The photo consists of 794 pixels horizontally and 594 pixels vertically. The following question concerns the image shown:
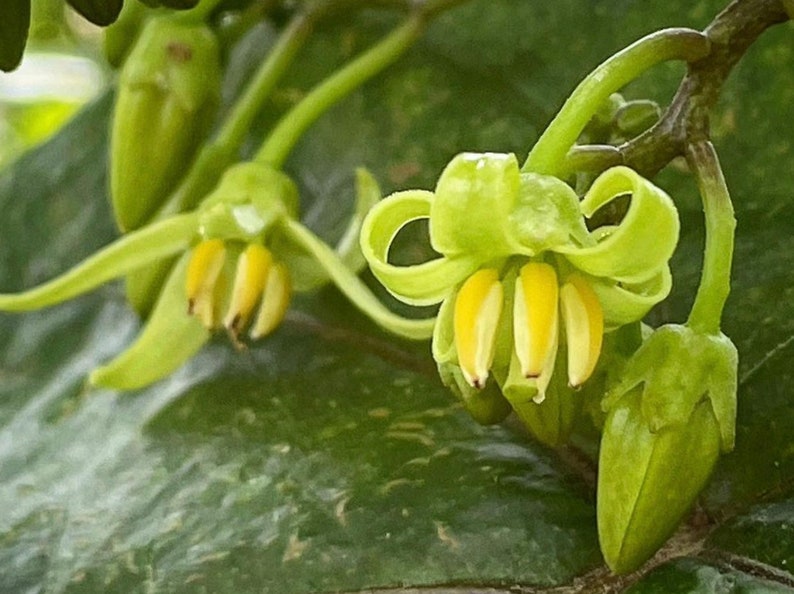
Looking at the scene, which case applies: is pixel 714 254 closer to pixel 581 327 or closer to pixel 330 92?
pixel 581 327

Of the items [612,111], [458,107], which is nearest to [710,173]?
[612,111]

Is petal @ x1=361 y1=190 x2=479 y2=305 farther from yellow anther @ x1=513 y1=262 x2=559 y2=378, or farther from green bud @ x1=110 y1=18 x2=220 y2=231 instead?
green bud @ x1=110 y1=18 x2=220 y2=231

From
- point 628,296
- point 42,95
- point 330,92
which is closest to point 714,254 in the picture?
point 628,296

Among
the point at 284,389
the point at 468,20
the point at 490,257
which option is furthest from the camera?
the point at 468,20

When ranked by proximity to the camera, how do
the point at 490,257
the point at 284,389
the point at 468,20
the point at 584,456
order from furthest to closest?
the point at 468,20 → the point at 284,389 → the point at 584,456 → the point at 490,257

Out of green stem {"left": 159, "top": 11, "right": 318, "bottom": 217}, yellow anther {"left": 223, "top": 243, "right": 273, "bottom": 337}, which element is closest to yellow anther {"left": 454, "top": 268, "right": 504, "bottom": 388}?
yellow anther {"left": 223, "top": 243, "right": 273, "bottom": 337}

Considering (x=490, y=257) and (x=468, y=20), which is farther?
(x=468, y=20)

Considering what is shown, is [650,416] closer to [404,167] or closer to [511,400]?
[511,400]
